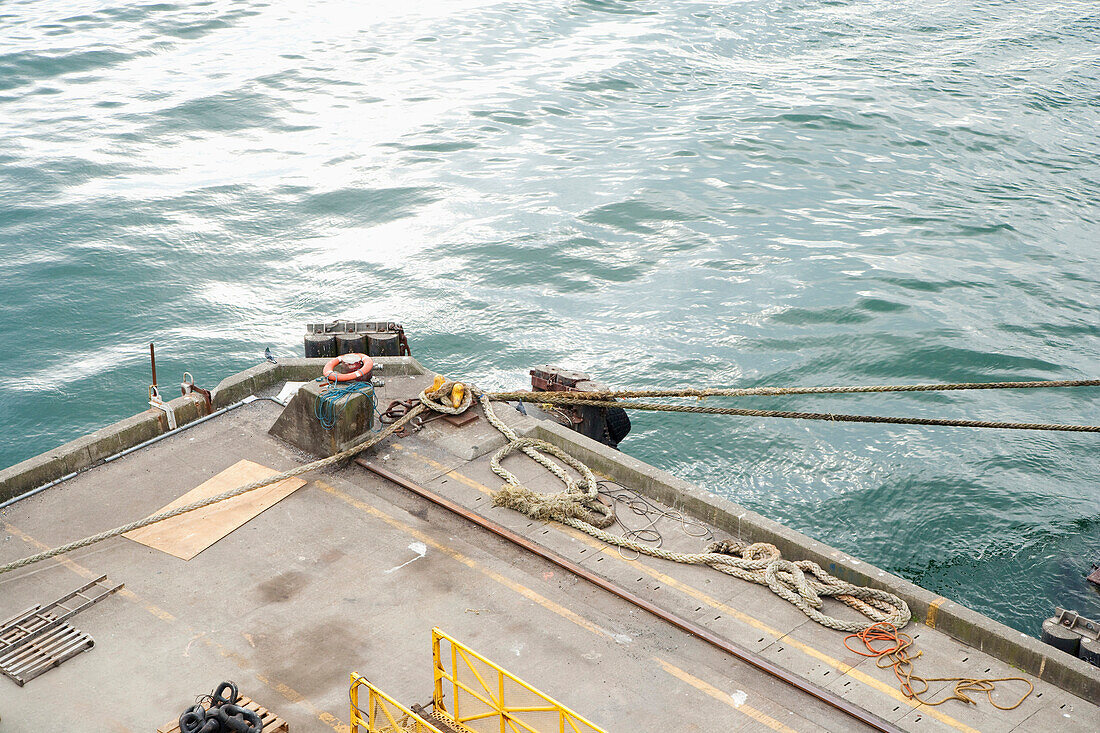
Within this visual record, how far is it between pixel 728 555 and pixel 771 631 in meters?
1.45

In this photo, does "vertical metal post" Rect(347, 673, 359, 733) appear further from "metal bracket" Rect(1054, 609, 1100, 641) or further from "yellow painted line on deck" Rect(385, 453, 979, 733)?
"metal bracket" Rect(1054, 609, 1100, 641)

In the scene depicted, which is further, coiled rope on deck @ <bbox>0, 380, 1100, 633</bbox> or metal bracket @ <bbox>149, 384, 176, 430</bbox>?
metal bracket @ <bbox>149, 384, 176, 430</bbox>

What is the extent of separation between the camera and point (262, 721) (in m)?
9.75

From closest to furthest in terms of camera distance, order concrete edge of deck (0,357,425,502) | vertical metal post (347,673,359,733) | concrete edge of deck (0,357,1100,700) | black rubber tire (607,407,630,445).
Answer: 1. vertical metal post (347,673,359,733)
2. concrete edge of deck (0,357,1100,700)
3. concrete edge of deck (0,357,425,502)
4. black rubber tire (607,407,630,445)

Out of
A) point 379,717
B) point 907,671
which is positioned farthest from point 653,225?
point 379,717

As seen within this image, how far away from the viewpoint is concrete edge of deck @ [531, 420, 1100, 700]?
10.7 meters

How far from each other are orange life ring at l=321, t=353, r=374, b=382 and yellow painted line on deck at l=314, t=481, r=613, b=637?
5.63ft

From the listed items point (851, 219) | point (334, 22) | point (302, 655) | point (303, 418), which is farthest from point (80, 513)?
point (334, 22)

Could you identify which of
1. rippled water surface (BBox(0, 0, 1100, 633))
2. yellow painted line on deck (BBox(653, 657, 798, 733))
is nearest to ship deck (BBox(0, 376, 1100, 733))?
yellow painted line on deck (BBox(653, 657, 798, 733))

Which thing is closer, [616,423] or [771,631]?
[771,631]

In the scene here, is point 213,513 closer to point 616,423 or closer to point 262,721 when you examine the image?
point 262,721

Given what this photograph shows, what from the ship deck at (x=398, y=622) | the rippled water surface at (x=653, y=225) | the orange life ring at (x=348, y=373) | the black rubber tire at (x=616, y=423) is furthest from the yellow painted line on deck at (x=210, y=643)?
the rippled water surface at (x=653, y=225)

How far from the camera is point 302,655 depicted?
11.1m

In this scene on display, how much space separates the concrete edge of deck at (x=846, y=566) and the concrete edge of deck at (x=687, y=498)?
11 mm
